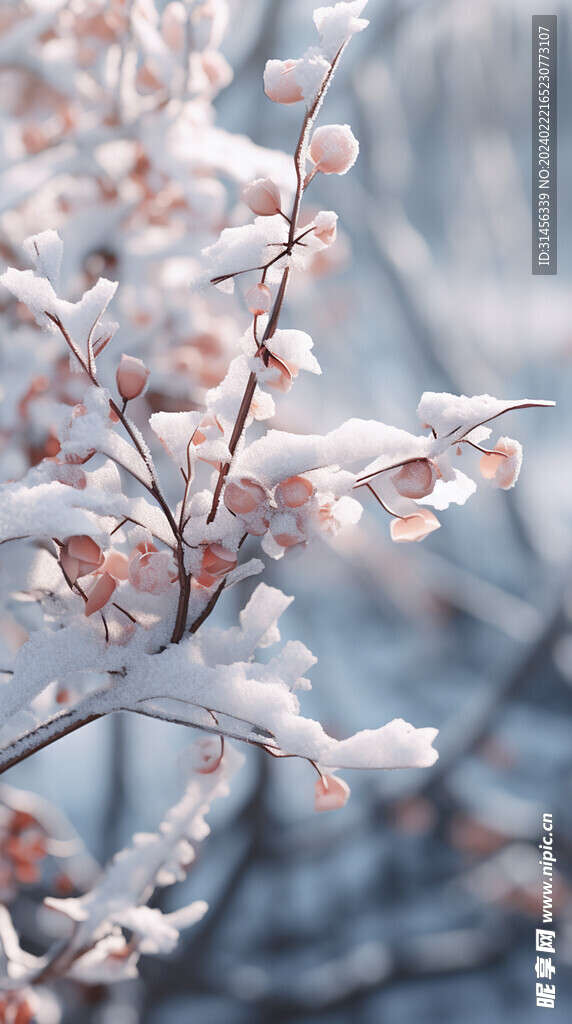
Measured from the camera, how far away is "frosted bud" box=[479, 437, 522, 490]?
30 centimetres

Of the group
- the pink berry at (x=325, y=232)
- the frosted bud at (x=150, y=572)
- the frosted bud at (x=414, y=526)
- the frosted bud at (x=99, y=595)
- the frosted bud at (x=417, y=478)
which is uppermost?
the pink berry at (x=325, y=232)

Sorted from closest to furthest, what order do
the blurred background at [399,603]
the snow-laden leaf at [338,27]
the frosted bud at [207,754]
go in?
the snow-laden leaf at [338,27] → the frosted bud at [207,754] → the blurred background at [399,603]

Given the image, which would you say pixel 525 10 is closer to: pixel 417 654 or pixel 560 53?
pixel 560 53

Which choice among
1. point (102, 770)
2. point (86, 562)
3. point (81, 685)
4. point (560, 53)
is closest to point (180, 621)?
point (86, 562)

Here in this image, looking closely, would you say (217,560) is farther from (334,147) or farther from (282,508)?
(334,147)

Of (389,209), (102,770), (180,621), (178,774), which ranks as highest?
(389,209)

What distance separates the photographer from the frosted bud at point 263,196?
262 mm

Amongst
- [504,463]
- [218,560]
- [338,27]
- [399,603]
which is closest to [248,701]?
[218,560]

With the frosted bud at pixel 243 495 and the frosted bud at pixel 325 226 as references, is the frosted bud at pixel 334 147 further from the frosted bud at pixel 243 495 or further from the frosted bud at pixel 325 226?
the frosted bud at pixel 243 495

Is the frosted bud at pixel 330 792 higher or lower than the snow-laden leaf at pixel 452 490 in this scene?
lower

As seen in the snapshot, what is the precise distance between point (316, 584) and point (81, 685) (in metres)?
0.56

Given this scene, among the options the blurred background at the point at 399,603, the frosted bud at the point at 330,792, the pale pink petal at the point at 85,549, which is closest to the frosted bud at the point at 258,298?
the pale pink petal at the point at 85,549

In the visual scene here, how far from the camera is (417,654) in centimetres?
120

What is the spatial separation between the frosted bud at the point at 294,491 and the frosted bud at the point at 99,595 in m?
0.09
